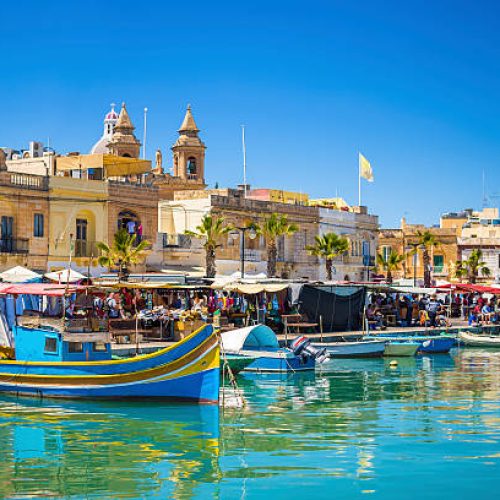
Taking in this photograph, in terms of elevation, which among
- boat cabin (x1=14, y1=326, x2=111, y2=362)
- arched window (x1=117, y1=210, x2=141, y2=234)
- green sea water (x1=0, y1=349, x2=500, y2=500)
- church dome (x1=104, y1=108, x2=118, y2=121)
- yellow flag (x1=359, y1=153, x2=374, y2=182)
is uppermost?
church dome (x1=104, y1=108, x2=118, y2=121)

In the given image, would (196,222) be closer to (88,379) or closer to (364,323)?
(364,323)

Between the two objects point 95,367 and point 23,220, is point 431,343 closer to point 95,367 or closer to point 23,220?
point 95,367

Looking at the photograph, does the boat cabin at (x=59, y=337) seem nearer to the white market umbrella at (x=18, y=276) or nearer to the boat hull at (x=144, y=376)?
the boat hull at (x=144, y=376)

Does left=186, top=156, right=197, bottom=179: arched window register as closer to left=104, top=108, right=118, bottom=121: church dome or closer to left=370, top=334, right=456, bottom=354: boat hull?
left=104, top=108, right=118, bottom=121: church dome

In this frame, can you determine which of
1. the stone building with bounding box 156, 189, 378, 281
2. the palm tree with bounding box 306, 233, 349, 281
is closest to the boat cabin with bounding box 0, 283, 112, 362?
the stone building with bounding box 156, 189, 378, 281

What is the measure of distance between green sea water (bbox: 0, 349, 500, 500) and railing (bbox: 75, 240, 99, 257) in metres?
21.8

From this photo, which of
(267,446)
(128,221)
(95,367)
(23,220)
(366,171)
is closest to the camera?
(267,446)

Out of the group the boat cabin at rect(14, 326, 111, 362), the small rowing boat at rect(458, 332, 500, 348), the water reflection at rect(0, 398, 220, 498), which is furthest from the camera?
the small rowing boat at rect(458, 332, 500, 348)

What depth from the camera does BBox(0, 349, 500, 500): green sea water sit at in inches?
595

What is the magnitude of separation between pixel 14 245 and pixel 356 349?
56.9ft

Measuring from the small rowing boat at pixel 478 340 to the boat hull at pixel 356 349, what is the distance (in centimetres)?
715

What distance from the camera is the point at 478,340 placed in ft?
137

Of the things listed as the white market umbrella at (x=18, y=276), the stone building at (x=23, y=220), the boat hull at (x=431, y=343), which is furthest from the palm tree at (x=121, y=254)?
the boat hull at (x=431, y=343)

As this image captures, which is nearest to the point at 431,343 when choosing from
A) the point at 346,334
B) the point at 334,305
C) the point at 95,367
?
the point at 346,334
